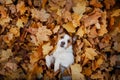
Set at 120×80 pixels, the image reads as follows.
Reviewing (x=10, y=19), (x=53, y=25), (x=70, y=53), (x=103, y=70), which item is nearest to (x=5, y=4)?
(x=10, y=19)

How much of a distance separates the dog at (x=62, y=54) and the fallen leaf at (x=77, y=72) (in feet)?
0.18

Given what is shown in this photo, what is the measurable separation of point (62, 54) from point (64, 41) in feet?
0.35

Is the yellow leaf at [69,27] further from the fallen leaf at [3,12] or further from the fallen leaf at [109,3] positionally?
the fallen leaf at [3,12]

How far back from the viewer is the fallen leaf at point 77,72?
175cm

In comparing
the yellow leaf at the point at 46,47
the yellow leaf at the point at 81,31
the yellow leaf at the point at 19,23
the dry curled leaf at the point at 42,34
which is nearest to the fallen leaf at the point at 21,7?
the yellow leaf at the point at 19,23

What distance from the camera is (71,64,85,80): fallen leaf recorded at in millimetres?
1746

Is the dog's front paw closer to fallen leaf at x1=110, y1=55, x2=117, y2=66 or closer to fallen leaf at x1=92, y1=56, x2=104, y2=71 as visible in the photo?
fallen leaf at x1=92, y1=56, x2=104, y2=71

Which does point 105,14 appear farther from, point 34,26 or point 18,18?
point 18,18

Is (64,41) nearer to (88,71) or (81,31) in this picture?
(81,31)

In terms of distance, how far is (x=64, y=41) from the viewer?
1.80 m

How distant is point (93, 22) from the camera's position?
1761mm

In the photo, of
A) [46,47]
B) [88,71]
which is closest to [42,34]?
[46,47]

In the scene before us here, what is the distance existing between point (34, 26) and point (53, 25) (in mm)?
158

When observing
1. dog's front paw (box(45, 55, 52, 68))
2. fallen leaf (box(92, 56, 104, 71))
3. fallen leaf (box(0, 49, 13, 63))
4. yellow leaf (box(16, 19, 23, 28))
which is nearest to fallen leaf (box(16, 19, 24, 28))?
yellow leaf (box(16, 19, 23, 28))
